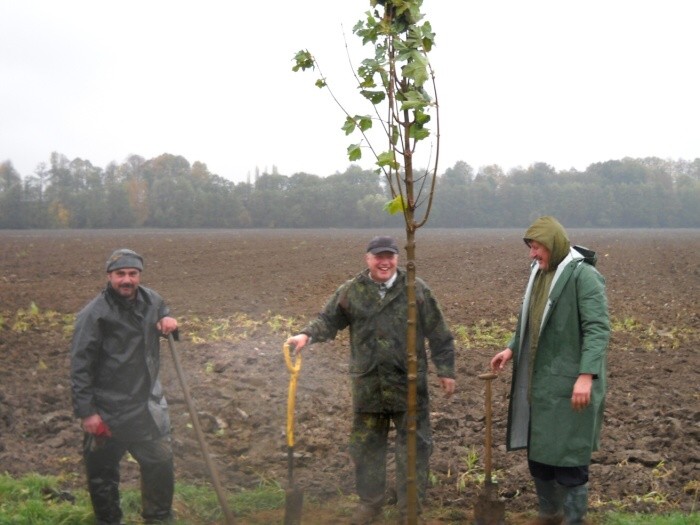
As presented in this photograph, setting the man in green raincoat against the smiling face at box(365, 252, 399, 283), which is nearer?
the man in green raincoat

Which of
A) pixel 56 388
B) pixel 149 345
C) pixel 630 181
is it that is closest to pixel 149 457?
pixel 149 345

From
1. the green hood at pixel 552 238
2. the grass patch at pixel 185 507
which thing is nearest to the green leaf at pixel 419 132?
the green hood at pixel 552 238

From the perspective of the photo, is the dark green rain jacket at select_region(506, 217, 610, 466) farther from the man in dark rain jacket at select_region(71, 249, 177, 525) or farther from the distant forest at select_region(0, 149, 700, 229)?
the distant forest at select_region(0, 149, 700, 229)

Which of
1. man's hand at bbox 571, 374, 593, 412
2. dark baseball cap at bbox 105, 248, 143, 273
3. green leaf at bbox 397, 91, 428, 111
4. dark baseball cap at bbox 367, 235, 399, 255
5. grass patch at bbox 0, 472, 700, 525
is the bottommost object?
grass patch at bbox 0, 472, 700, 525

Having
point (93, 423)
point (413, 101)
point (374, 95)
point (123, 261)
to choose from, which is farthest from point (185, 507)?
point (413, 101)

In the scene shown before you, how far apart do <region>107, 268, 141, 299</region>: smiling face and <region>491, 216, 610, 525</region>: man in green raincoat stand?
228 cm

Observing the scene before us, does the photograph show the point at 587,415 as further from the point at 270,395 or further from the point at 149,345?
the point at 270,395

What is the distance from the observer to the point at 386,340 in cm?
523

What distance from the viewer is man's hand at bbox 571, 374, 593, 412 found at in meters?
4.31

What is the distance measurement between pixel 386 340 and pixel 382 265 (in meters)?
0.47

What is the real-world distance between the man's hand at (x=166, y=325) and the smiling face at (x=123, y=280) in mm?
263

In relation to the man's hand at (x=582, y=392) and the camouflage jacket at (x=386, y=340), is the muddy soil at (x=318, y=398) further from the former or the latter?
the man's hand at (x=582, y=392)

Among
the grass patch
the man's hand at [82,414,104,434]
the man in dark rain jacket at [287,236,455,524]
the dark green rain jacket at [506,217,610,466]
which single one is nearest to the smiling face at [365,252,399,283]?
the man in dark rain jacket at [287,236,455,524]

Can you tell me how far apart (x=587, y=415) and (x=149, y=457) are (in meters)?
2.57
